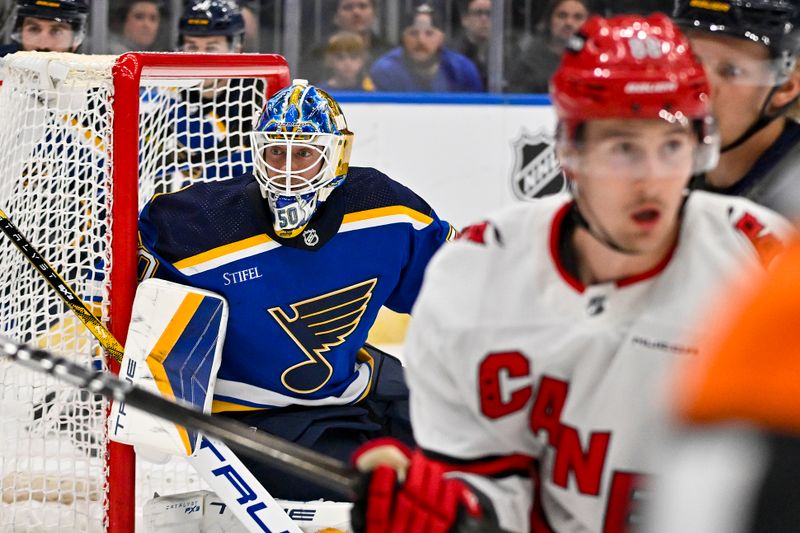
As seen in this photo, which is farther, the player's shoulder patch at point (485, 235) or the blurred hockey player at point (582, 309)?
the player's shoulder patch at point (485, 235)

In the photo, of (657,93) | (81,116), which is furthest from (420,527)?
(81,116)

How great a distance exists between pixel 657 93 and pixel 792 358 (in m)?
0.65

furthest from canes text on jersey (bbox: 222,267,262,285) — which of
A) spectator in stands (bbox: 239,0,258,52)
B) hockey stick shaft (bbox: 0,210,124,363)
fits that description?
spectator in stands (bbox: 239,0,258,52)

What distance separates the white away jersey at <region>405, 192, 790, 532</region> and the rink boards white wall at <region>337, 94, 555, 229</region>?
3.11 m

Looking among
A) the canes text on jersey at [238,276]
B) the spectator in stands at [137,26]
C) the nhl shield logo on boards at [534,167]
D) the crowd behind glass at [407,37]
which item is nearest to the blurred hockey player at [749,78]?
the canes text on jersey at [238,276]

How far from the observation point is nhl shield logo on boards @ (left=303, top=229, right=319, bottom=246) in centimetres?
265

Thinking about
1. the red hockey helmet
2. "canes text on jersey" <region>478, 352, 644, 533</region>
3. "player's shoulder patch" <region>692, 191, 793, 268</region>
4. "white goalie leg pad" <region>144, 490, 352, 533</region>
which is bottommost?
"white goalie leg pad" <region>144, 490, 352, 533</region>

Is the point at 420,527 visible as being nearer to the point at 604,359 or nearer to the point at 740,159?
the point at 604,359

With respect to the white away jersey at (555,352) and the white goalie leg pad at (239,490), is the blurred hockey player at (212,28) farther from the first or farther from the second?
the white away jersey at (555,352)

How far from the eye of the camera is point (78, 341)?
297cm

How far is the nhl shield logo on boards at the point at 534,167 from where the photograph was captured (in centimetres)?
471

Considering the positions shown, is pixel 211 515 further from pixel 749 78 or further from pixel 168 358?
pixel 749 78

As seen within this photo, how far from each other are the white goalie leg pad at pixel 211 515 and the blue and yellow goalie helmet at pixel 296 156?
55 cm

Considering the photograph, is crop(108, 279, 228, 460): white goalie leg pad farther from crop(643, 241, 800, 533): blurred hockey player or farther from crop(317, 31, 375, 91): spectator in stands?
crop(317, 31, 375, 91): spectator in stands
